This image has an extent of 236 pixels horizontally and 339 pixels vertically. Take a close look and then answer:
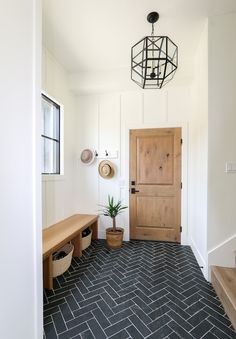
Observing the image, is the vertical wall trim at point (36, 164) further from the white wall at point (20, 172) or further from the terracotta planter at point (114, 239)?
the terracotta planter at point (114, 239)

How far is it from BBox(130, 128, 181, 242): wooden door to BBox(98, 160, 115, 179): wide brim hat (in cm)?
36

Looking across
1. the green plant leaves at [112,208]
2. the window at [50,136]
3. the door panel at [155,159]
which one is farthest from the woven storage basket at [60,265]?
the door panel at [155,159]

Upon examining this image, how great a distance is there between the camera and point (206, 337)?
61.6 inches

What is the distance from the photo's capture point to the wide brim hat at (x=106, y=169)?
12.1ft

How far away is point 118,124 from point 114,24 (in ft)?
5.28

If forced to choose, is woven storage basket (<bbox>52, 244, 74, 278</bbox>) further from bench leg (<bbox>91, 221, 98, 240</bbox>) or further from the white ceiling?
the white ceiling

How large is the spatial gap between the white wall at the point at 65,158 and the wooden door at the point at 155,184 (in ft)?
3.72

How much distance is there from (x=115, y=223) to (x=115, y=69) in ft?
8.88

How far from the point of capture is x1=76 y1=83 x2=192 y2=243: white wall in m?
3.59

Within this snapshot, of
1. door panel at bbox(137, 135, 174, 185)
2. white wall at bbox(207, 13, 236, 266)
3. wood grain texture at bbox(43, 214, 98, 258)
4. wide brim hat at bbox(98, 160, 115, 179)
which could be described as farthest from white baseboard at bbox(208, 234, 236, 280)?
wide brim hat at bbox(98, 160, 115, 179)

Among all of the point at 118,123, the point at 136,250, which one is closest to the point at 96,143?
the point at 118,123

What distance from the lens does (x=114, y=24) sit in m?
2.49

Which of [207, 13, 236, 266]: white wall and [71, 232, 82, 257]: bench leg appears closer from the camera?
[207, 13, 236, 266]: white wall

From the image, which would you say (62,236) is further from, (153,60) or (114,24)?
(114,24)
